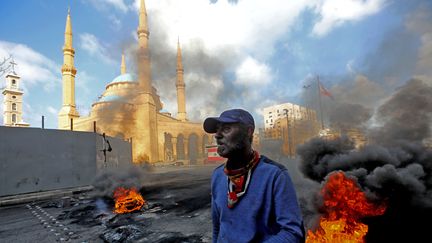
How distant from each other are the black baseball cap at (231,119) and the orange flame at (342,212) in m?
3.58

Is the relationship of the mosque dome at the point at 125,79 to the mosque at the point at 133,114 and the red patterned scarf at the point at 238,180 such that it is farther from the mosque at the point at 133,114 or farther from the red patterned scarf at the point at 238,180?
the red patterned scarf at the point at 238,180

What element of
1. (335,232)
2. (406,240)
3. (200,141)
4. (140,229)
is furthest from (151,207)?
(200,141)

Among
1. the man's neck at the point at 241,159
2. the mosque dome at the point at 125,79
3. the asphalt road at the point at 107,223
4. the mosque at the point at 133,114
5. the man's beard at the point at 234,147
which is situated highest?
the mosque dome at the point at 125,79

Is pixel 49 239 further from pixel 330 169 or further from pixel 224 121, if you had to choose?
pixel 330 169

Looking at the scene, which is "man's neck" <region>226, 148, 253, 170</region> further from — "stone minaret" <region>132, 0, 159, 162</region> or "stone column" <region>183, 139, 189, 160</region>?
"stone column" <region>183, 139, 189, 160</region>

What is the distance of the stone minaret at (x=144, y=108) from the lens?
1762 inches

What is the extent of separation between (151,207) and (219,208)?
765 cm

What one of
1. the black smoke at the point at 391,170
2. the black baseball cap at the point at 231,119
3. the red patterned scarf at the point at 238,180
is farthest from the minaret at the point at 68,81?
the red patterned scarf at the point at 238,180

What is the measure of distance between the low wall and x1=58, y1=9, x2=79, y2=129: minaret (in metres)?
32.7

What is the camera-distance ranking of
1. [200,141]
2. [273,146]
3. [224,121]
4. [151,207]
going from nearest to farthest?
[224,121] < [151,207] < [273,146] < [200,141]

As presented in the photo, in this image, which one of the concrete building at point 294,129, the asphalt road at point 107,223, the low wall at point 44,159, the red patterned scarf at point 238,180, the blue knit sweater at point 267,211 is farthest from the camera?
the concrete building at point 294,129

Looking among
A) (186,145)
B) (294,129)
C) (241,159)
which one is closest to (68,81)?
Result: (186,145)

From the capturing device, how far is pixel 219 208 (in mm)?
1722

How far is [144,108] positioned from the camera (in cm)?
4684
